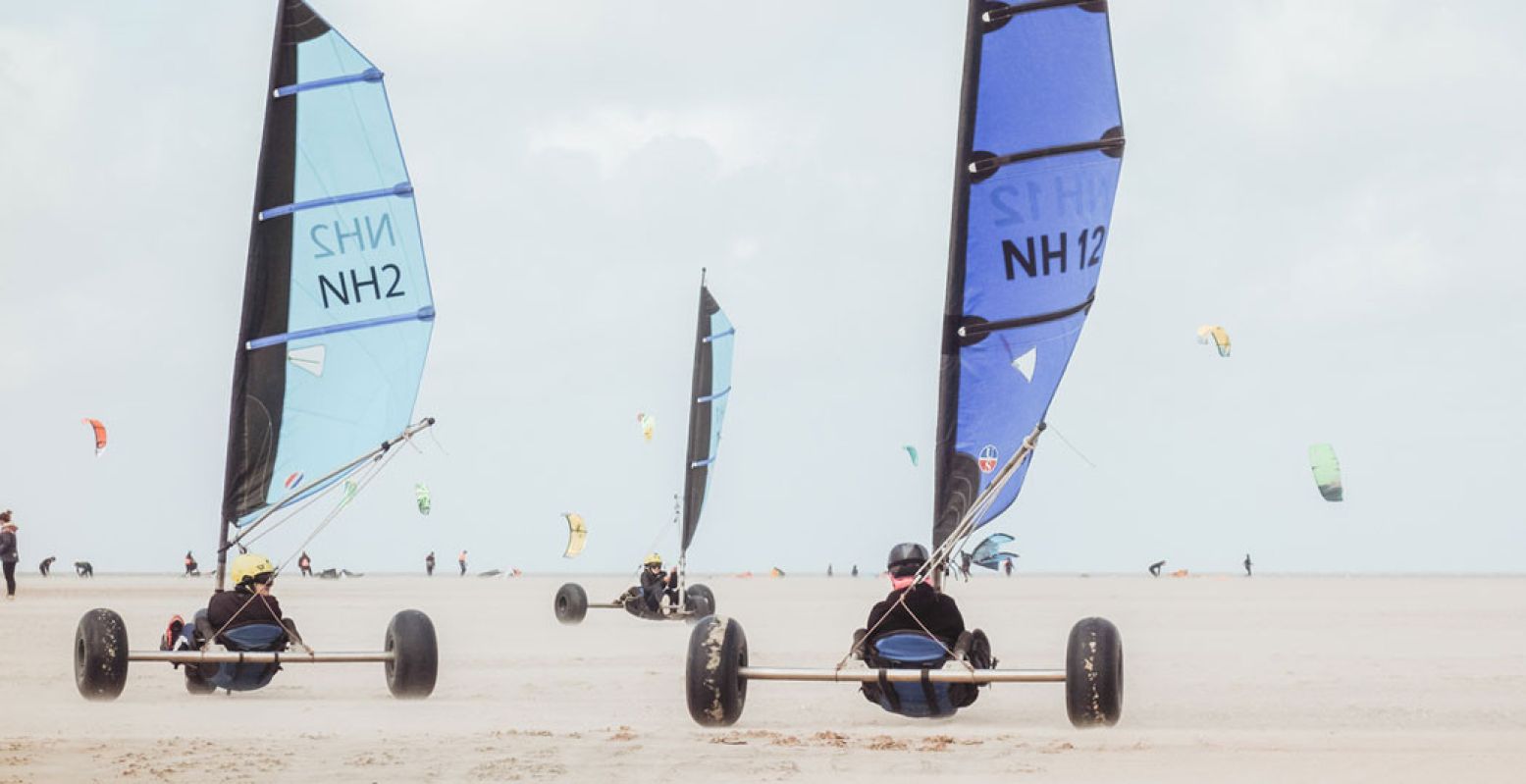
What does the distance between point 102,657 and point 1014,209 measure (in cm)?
730

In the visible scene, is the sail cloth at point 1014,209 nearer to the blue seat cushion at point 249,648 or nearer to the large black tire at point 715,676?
the large black tire at point 715,676

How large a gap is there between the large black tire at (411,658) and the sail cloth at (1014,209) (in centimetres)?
412

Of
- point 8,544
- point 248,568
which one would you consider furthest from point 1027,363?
point 8,544

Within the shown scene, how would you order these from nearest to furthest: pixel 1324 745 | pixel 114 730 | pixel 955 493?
pixel 1324 745 → pixel 114 730 → pixel 955 493

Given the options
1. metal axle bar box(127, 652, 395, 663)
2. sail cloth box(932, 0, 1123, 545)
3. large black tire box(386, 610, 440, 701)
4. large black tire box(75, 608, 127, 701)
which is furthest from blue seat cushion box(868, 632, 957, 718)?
large black tire box(75, 608, 127, 701)

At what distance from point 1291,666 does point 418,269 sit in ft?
32.0

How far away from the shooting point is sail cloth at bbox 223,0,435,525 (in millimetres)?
19734

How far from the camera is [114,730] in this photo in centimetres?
1305

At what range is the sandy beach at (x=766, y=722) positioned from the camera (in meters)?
11.0

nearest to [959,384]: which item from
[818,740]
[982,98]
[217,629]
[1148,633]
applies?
[982,98]

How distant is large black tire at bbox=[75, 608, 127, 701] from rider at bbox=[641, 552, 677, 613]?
17.4 meters

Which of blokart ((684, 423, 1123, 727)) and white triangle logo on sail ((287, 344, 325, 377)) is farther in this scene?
white triangle logo on sail ((287, 344, 325, 377))

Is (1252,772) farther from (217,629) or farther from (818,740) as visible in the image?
(217,629)

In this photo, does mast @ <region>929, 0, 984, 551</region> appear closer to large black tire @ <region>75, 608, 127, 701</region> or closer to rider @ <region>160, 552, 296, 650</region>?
rider @ <region>160, 552, 296, 650</region>
